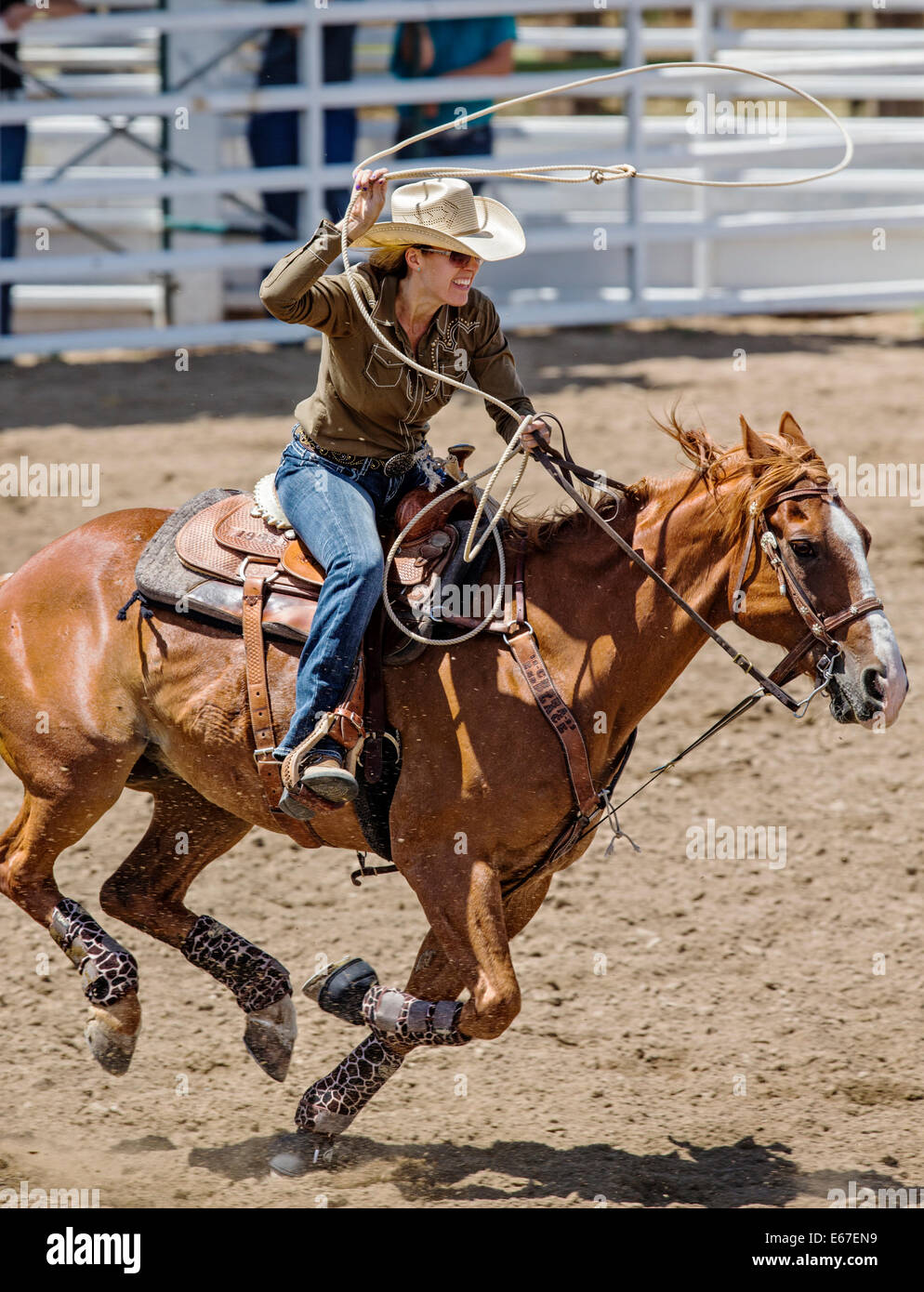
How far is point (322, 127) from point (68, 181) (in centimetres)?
213

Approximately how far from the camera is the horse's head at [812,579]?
381cm

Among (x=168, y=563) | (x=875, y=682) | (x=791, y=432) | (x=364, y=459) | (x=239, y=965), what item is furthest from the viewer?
(x=239, y=965)

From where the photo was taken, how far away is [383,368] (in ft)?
13.9

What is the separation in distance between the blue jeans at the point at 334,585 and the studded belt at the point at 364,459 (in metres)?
0.05

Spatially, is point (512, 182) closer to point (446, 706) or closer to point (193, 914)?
point (193, 914)

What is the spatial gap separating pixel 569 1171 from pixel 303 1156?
797mm

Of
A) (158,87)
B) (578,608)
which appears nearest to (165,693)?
(578,608)

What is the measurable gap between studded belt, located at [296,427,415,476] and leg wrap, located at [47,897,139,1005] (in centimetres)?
163

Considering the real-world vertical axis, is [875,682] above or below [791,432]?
below

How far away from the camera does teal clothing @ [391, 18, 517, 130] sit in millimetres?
12805

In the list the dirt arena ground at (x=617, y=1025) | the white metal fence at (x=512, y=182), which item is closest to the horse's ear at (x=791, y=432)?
the dirt arena ground at (x=617, y=1025)

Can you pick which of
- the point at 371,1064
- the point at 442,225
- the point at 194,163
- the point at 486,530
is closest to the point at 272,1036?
the point at 371,1064

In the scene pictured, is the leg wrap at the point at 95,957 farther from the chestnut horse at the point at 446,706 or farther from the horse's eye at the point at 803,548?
the horse's eye at the point at 803,548

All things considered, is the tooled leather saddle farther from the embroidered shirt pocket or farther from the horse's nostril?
the horse's nostril
